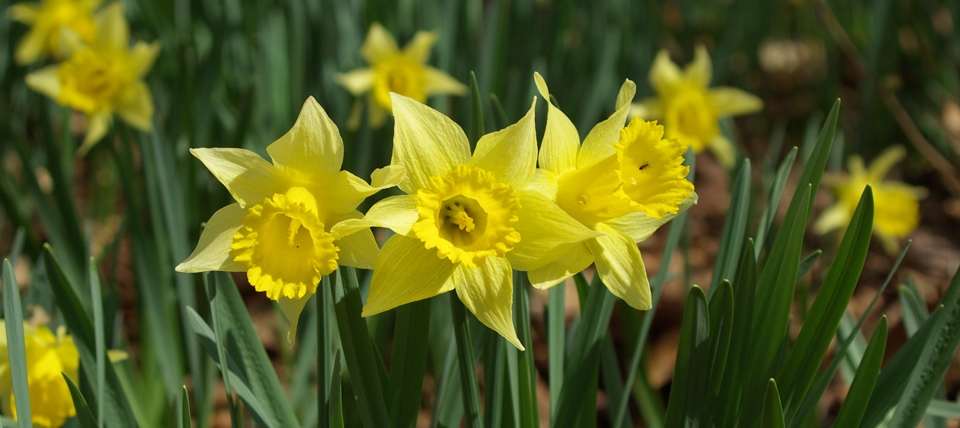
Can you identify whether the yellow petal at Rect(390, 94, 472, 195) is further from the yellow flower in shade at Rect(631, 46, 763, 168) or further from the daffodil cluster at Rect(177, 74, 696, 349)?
the yellow flower in shade at Rect(631, 46, 763, 168)

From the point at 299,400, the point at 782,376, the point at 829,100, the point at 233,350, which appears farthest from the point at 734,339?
the point at 829,100

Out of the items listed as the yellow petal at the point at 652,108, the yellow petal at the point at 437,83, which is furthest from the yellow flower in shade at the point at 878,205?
the yellow petal at the point at 437,83

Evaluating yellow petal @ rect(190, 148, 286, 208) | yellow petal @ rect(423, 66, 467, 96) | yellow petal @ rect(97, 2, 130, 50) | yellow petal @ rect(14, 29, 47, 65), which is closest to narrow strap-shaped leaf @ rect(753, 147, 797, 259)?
yellow petal @ rect(190, 148, 286, 208)

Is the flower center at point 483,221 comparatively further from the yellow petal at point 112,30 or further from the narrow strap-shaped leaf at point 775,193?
the yellow petal at point 112,30

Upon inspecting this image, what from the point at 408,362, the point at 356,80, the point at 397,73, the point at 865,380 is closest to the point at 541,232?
the point at 408,362

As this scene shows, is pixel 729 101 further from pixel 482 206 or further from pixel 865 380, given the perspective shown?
pixel 482 206

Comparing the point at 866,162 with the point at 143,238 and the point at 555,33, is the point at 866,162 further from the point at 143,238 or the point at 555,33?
the point at 143,238
